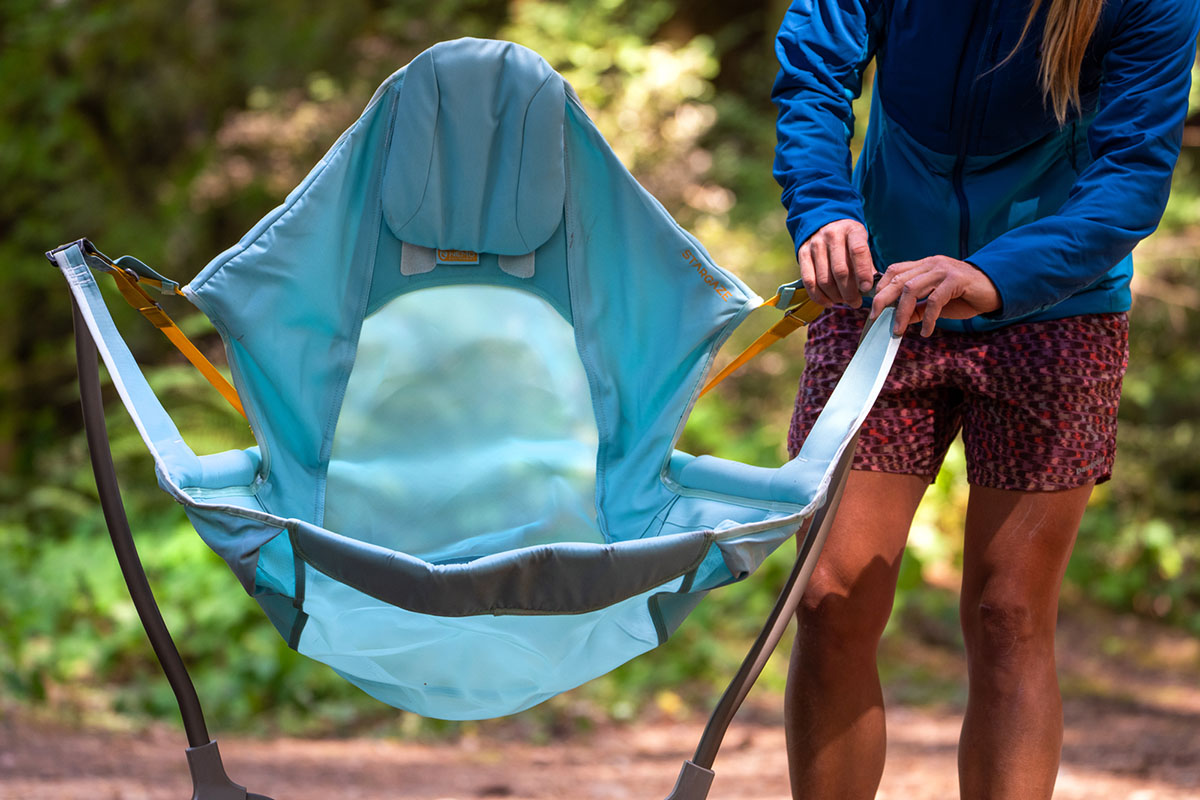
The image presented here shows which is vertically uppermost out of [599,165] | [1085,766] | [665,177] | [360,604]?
[665,177]

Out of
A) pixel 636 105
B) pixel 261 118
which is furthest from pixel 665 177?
pixel 261 118

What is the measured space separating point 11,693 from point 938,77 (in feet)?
9.68

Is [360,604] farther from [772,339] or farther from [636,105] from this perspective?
[636,105]

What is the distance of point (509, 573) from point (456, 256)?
84cm

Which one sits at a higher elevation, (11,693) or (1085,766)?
(11,693)

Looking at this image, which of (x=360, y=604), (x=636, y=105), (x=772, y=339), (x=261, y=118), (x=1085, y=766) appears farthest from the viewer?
(x=261, y=118)

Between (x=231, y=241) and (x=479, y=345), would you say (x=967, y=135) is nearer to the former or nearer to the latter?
(x=479, y=345)

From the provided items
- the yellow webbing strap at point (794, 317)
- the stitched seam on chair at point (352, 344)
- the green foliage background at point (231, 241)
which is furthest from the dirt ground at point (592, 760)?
the yellow webbing strap at point (794, 317)

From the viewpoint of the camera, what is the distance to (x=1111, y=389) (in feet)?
4.79

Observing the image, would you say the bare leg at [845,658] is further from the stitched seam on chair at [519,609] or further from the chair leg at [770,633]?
the stitched seam on chair at [519,609]

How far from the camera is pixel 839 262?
1340 millimetres

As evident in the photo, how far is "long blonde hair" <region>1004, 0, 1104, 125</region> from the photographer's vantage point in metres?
1.31

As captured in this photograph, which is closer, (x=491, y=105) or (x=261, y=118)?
(x=491, y=105)

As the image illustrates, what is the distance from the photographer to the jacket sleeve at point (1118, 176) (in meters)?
1.25
